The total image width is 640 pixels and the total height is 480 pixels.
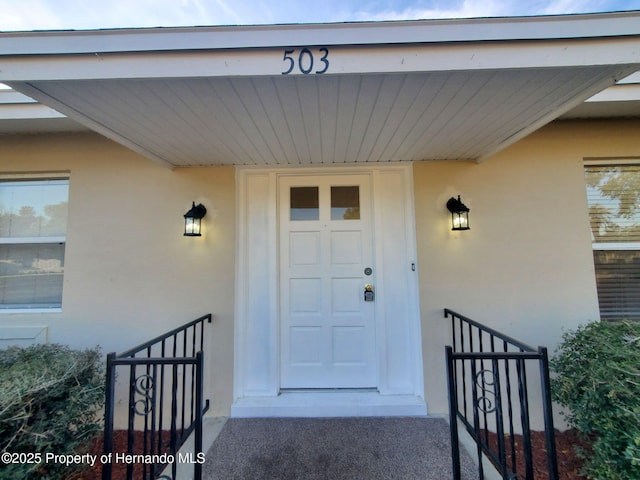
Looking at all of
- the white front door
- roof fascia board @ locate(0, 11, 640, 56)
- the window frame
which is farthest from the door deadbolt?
the window frame

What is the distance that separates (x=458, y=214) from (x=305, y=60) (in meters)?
1.85

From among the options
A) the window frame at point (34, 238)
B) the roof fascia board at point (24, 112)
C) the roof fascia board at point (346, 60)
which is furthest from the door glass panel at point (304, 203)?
the window frame at point (34, 238)

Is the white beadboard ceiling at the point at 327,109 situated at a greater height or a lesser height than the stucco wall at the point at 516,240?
greater

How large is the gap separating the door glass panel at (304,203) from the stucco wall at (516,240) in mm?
979

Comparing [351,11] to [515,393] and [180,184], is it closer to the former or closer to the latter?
[180,184]

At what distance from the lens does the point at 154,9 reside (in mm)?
2488

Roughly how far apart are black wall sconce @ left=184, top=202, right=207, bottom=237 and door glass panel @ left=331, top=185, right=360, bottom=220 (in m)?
1.25

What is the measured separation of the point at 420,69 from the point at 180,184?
7.37ft

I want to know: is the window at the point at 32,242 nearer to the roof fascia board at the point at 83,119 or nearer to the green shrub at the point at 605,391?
the roof fascia board at the point at 83,119

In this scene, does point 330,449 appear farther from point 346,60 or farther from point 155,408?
point 346,60

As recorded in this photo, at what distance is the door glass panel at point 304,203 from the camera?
2.68 metres

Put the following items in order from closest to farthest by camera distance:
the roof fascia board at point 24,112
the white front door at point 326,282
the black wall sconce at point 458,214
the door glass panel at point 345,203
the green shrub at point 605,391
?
the green shrub at point 605,391, the roof fascia board at point 24,112, the black wall sconce at point 458,214, the white front door at point 326,282, the door glass panel at point 345,203

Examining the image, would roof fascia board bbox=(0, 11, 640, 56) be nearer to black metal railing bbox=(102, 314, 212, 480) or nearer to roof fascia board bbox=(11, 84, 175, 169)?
roof fascia board bbox=(11, 84, 175, 169)

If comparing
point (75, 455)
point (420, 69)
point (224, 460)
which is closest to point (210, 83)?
point (420, 69)
